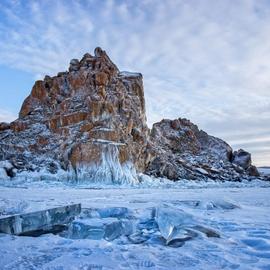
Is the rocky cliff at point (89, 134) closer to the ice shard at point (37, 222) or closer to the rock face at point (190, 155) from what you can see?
the rock face at point (190, 155)

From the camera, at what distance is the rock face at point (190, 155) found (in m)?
36.4

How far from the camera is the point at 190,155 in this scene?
156ft

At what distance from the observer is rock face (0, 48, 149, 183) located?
1030 inches

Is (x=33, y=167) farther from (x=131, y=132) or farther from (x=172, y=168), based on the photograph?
(x=172, y=168)

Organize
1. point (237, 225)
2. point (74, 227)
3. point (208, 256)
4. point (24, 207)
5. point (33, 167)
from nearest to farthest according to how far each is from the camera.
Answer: point (208, 256) → point (74, 227) → point (237, 225) → point (24, 207) → point (33, 167)

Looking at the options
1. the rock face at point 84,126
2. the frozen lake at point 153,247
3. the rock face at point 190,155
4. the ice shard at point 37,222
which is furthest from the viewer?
the rock face at point 190,155

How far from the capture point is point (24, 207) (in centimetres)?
680

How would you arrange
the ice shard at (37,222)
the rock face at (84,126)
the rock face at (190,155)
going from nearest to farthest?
1. the ice shard at (37,222)
2. the rock face at (84,126)
3. the rock face at (190,155)

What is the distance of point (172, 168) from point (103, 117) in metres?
10.6

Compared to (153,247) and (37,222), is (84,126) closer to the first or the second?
(37,222)

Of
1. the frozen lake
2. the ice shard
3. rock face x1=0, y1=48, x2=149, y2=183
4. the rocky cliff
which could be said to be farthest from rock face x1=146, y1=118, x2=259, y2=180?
the frozen lake

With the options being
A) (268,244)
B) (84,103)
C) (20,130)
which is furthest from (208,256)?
(20,130)

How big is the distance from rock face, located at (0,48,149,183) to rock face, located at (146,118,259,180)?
357 centimetres

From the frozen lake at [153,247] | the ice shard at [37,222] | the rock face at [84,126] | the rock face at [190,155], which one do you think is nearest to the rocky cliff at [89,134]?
the rock face at [84,126]
